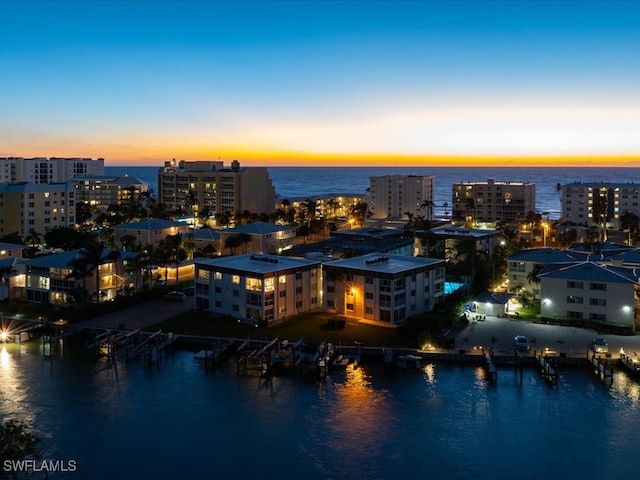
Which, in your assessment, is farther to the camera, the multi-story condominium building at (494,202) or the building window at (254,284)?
Result: the multi-story condominium building at (494,202)

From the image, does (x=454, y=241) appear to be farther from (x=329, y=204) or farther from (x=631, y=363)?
(x=329, y=204)

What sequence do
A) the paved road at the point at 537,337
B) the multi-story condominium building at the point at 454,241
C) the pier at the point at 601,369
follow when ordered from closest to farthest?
the pier at the point at 601,369 → the paved road at the point at 537,337 → the multi-story condominium building at the point at 454,241

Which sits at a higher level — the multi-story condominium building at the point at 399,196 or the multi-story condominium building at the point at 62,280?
the multi-story condominium building at the point at 399,196

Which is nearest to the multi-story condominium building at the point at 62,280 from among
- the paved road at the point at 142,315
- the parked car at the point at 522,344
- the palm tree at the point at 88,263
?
the palm tree at the point at 88,263

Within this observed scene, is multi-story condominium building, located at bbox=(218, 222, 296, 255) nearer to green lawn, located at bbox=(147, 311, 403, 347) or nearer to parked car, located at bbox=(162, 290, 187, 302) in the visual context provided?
parked car, located at bbox=(162, 290, 187, 302)

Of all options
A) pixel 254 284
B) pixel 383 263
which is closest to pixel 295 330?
pixel 254 284

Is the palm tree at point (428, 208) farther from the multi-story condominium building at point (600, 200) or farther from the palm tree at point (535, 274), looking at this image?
the palm tree at point (535, 274)

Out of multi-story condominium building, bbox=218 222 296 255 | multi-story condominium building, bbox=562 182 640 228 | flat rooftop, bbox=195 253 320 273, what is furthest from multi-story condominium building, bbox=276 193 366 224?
flat rooftop, bbox=195 253 320 273
